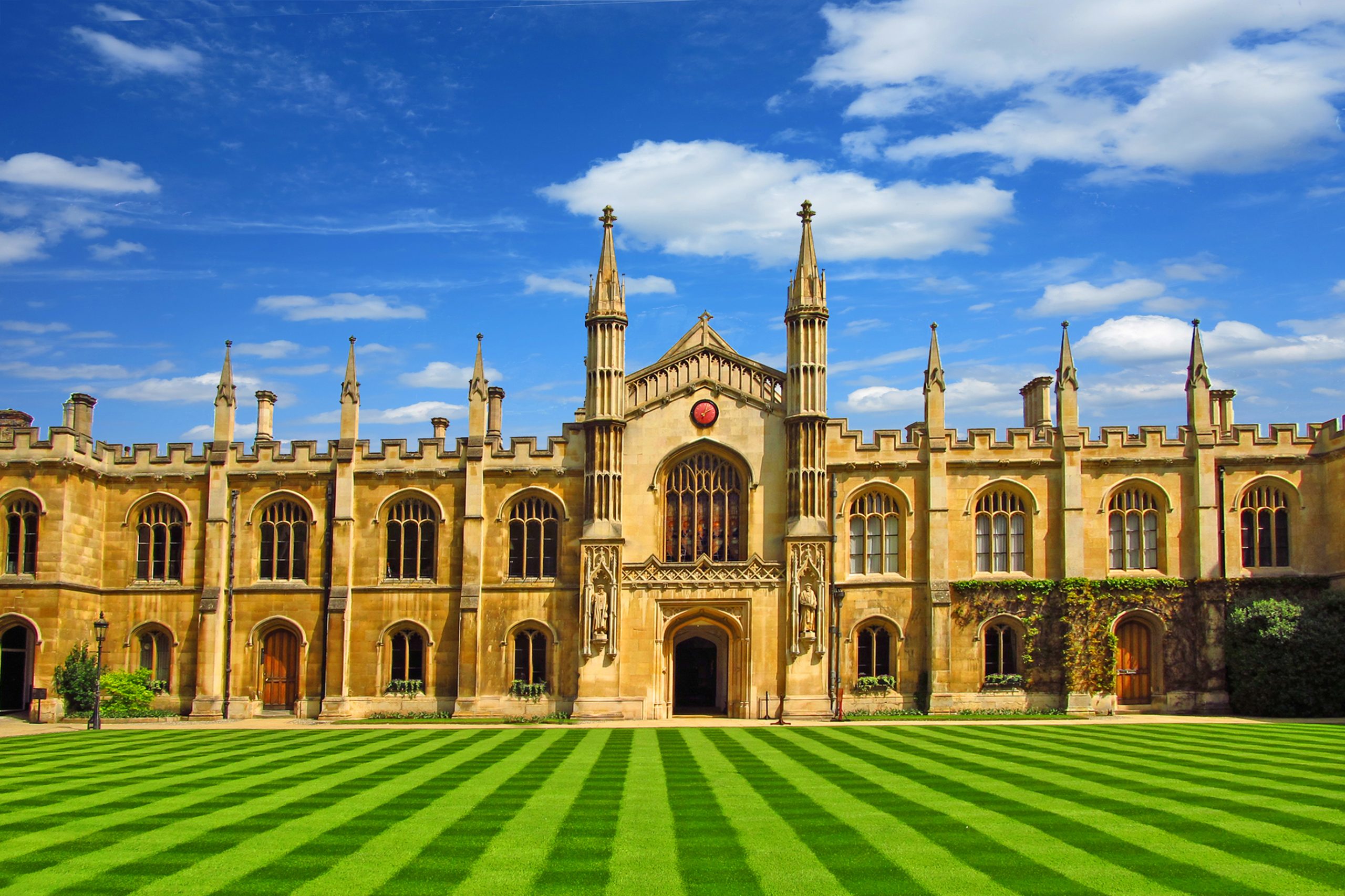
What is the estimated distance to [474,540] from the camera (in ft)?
128

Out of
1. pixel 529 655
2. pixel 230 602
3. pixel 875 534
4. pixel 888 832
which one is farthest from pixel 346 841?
pixel 230 602

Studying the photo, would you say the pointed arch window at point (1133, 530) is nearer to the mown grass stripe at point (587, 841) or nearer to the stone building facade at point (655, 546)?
the stone building facade at point (655, 546)

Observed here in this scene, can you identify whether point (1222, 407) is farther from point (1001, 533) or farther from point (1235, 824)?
point (1235, 824)

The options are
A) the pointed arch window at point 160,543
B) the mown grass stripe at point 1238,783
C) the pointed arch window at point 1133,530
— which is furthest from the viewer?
the pointed arch window at point 160,543

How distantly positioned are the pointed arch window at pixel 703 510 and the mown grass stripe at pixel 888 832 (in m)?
17.4

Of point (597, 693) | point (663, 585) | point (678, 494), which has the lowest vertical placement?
point (597, 693)

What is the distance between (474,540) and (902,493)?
1455 cm

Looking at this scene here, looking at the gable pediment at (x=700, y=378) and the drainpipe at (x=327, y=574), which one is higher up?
the gable pediment at (x=700, y=378)

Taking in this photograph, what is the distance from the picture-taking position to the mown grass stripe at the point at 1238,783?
14.9m

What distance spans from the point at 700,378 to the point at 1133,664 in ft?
56.2

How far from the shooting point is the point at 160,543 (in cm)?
4075

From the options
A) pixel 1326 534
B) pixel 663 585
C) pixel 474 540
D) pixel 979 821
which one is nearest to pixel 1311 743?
pixel 979 821

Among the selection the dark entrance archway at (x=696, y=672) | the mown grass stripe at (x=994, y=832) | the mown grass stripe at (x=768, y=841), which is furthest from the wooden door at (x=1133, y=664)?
the mown grass stripe at (x=768, y=841)

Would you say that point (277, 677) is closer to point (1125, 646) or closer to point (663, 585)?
A: point (663, 585)
